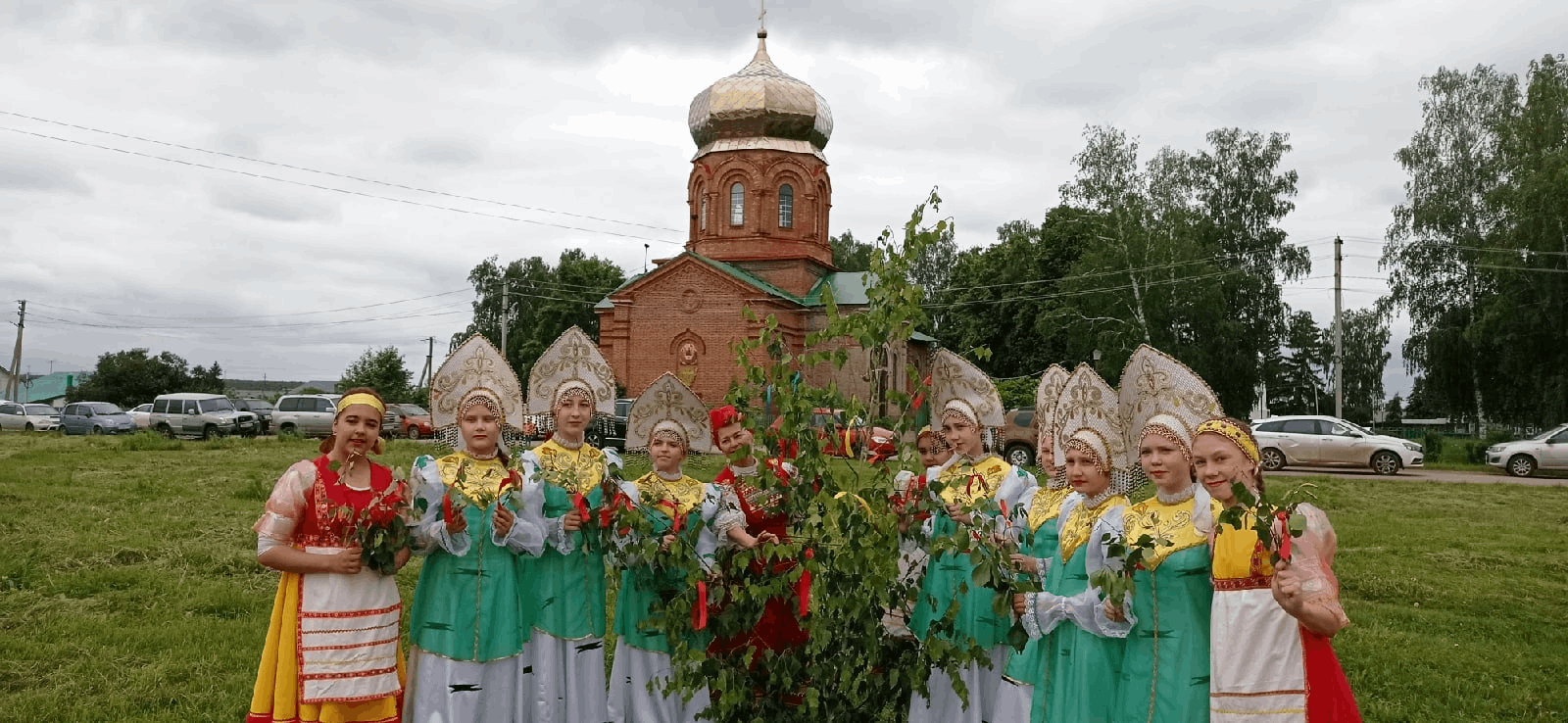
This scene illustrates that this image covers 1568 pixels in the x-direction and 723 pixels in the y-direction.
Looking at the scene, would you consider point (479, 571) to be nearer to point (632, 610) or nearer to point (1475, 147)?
point (632, 610)

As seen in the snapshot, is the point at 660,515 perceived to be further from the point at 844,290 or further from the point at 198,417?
the point at 198,417

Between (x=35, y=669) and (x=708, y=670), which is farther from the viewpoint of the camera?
(x=35, y=669)

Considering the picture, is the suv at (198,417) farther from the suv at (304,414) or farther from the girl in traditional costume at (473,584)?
the girl in traditional costume at (473,584)

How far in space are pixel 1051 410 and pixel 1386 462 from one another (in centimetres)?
1928

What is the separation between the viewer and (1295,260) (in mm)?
32250

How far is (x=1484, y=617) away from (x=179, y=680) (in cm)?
985

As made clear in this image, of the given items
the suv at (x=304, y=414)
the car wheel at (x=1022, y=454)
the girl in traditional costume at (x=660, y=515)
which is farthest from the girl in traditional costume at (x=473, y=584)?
the suv at (x=304, y=414)

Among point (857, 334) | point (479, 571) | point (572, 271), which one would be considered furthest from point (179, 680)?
point (572, 271)

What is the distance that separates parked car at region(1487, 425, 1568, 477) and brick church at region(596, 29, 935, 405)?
47.5ft

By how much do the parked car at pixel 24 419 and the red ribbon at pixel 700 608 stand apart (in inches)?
1435

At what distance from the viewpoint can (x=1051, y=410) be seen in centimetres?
488

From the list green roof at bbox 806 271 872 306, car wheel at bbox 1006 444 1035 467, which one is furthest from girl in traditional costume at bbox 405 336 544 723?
green roof at bbox 806 271 872 306

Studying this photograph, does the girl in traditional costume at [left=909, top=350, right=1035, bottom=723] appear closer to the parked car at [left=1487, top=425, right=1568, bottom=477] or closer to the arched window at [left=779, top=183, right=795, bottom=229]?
the parked car at [left=1487, top=425, right=1568, bottom=477]

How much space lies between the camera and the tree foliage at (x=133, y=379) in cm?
5053
